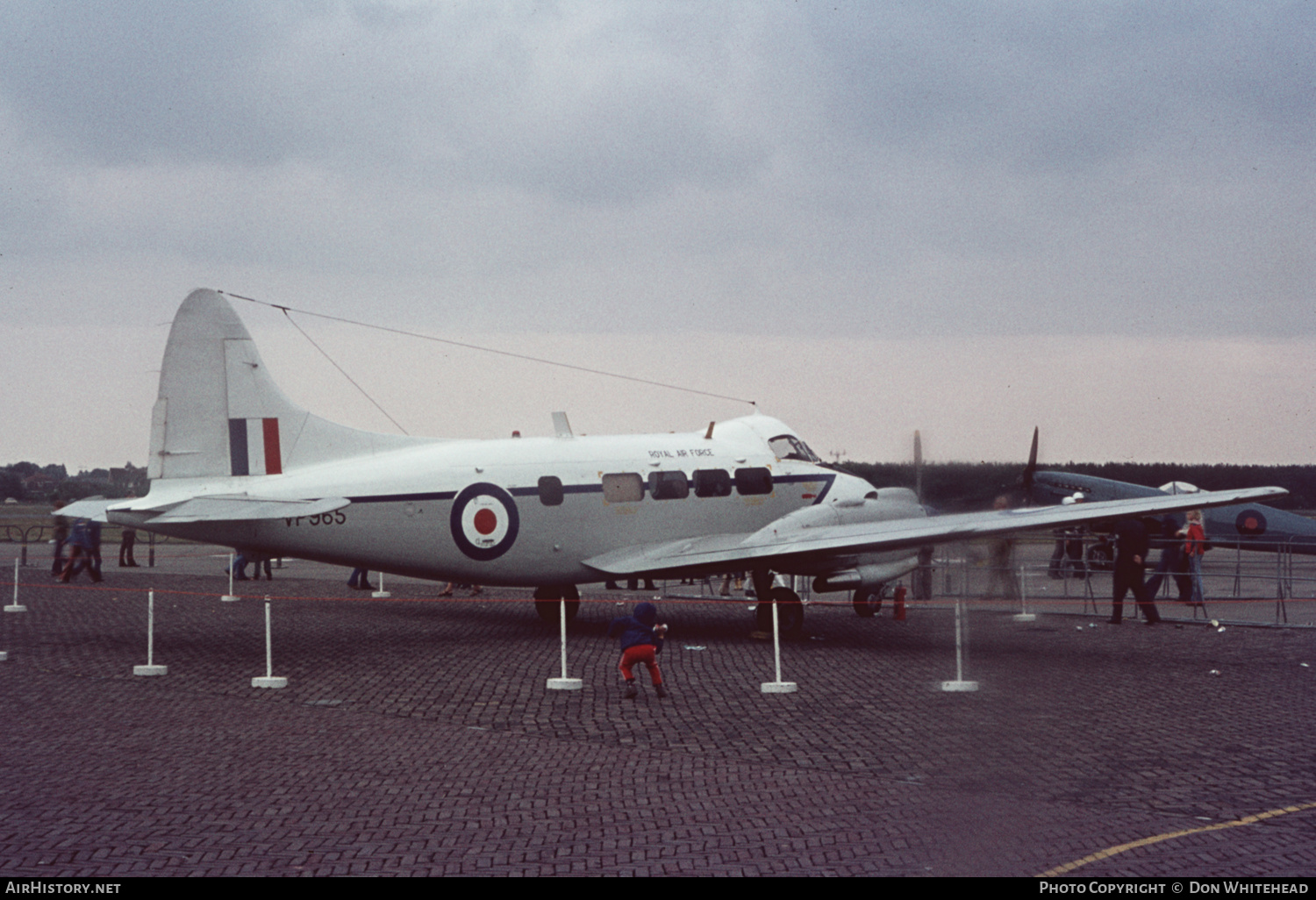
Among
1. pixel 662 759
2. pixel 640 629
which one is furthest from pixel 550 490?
pixel 662 759

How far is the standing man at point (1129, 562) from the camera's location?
22359mm

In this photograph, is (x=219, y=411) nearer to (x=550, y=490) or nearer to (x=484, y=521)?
(x=484, y=521)

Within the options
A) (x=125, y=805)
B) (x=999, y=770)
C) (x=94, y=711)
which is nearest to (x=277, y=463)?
(x=94, y=711)

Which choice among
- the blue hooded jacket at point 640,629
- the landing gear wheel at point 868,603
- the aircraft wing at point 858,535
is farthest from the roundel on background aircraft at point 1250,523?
the blue hooded jacket at point 640,629

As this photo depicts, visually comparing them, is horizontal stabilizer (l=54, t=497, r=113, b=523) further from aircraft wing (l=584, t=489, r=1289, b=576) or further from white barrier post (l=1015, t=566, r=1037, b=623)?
white barrier post (l=1015, t=566, r=1037, b=623)

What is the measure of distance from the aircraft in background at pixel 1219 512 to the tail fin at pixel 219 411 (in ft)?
84.7

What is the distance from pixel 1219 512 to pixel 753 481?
2494 cm

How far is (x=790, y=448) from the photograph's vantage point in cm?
2292

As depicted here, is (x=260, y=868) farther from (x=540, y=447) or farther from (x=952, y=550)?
(x=952, y=550)

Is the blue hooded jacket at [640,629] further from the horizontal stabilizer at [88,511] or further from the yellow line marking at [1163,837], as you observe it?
the horizontal stabilizer at [88,511]

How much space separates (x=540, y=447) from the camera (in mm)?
21188

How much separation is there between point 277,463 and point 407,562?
2960 millimetres

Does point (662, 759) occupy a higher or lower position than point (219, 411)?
lower

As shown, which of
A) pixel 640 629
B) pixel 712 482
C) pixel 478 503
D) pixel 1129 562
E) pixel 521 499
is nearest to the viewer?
pixel 640 629
